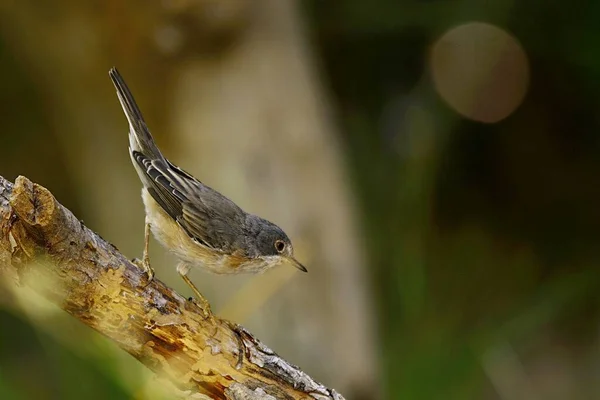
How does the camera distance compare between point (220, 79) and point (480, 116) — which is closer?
point (220, 79)

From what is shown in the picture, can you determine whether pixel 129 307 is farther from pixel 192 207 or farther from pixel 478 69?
pixel 478 69

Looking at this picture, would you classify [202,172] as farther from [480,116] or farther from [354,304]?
[480,116]

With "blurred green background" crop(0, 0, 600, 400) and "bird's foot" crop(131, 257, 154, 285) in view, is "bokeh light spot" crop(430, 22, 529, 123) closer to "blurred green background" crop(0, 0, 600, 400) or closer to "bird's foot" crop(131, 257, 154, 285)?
"blurred green background" crop(0, 0, 600, 400)

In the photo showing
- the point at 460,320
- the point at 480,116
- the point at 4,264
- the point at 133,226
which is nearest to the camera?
the point at 4,264

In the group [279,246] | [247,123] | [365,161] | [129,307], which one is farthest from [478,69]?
[129,307]

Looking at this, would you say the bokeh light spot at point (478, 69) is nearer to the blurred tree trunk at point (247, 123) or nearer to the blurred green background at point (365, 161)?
the blurred green background at point (365, 161)

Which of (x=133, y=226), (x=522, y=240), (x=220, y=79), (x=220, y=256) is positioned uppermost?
(x=522, y=240)

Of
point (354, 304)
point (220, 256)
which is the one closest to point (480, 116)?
point (354, 304)
